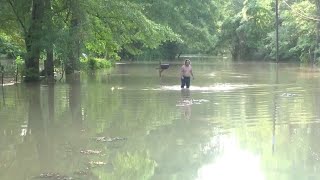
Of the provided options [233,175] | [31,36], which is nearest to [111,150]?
[233,175]

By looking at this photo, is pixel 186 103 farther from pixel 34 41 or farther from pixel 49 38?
pixel 34 41

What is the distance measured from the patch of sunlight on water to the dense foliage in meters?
18.3

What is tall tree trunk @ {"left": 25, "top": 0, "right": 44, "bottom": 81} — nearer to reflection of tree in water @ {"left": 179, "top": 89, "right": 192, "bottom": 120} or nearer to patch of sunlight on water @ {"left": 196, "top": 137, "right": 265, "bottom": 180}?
reflection of tree in water @ {"left": 179, "top": 89, "right": 192, "bottom": 120}

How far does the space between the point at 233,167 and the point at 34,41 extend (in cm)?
2158

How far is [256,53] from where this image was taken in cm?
8731

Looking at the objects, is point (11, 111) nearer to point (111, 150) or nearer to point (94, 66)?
point (111, 150)

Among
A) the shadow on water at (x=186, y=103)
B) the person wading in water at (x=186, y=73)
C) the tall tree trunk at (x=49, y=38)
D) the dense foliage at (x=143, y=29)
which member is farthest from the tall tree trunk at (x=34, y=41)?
the shadow on water at (x=186, y=103)

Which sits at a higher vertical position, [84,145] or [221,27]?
[221,27]

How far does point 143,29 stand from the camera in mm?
32031

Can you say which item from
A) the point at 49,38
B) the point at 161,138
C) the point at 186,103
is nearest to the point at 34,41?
the point at 49,38

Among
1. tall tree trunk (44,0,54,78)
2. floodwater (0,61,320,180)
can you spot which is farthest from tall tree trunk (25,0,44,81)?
floodwater (0,61,320,180)

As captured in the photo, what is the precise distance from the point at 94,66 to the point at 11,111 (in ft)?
105

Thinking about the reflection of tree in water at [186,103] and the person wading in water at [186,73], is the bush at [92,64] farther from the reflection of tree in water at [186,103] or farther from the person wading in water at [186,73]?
the reflection of tree in water at [186,103]

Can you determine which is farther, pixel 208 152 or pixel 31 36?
pixel 31 36
